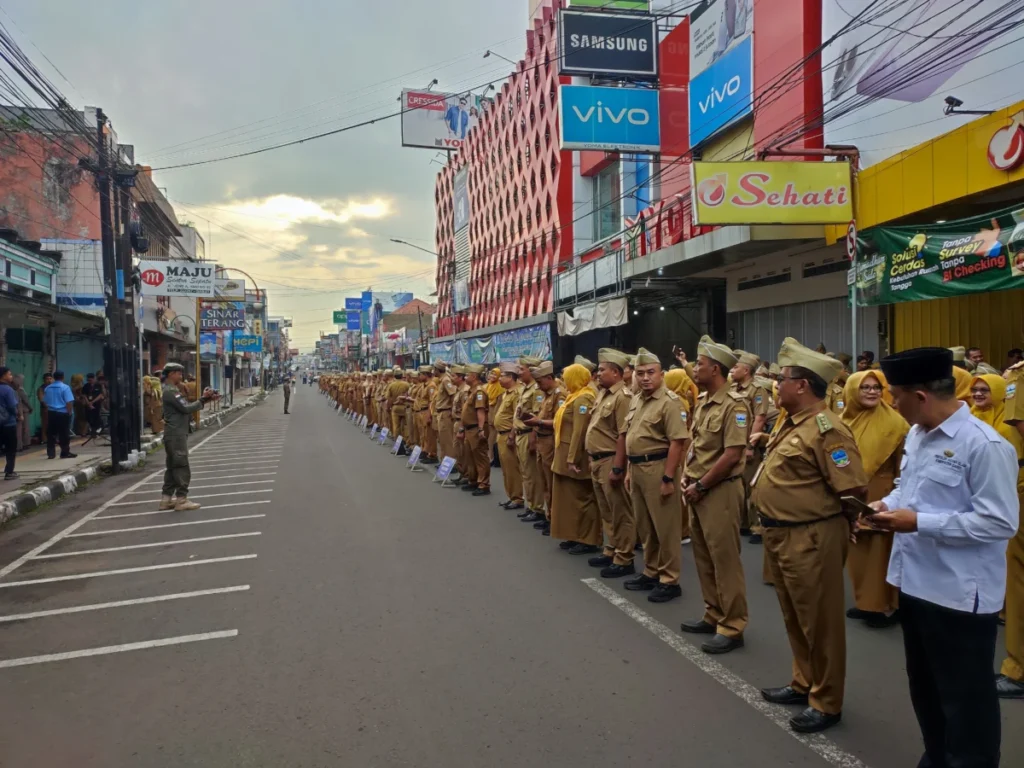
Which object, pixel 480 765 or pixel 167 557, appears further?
pixel 167 557

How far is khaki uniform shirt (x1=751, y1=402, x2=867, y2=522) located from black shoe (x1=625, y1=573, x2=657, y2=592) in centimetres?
244

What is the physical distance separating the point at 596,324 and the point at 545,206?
1522 cm

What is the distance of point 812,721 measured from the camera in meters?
3.68

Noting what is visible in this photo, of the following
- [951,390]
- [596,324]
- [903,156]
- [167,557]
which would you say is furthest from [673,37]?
[951,390]

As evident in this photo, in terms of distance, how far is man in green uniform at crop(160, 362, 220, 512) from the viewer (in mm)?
9820

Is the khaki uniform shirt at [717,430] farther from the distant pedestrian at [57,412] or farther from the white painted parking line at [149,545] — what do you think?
the distant pedestrian at [57,412]

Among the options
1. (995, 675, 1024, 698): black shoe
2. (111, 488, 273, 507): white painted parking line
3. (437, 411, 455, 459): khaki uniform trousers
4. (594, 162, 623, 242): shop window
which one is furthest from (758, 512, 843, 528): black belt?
(594, 162, 623, 242): shop window

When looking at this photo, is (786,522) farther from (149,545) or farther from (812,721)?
(149,545)

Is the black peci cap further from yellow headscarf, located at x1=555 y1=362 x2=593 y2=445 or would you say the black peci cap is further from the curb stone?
the curb stone

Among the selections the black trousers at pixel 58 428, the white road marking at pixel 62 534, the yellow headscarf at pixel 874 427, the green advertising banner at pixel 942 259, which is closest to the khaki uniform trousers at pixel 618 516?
the yellow headscarf at pixel 874 427

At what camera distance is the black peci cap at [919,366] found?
110 inches

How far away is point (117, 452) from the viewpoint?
14461mm

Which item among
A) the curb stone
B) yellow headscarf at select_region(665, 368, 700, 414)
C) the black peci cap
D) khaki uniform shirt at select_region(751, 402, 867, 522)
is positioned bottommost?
the curb stone

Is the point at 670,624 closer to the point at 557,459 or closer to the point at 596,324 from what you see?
the point at 557,459
